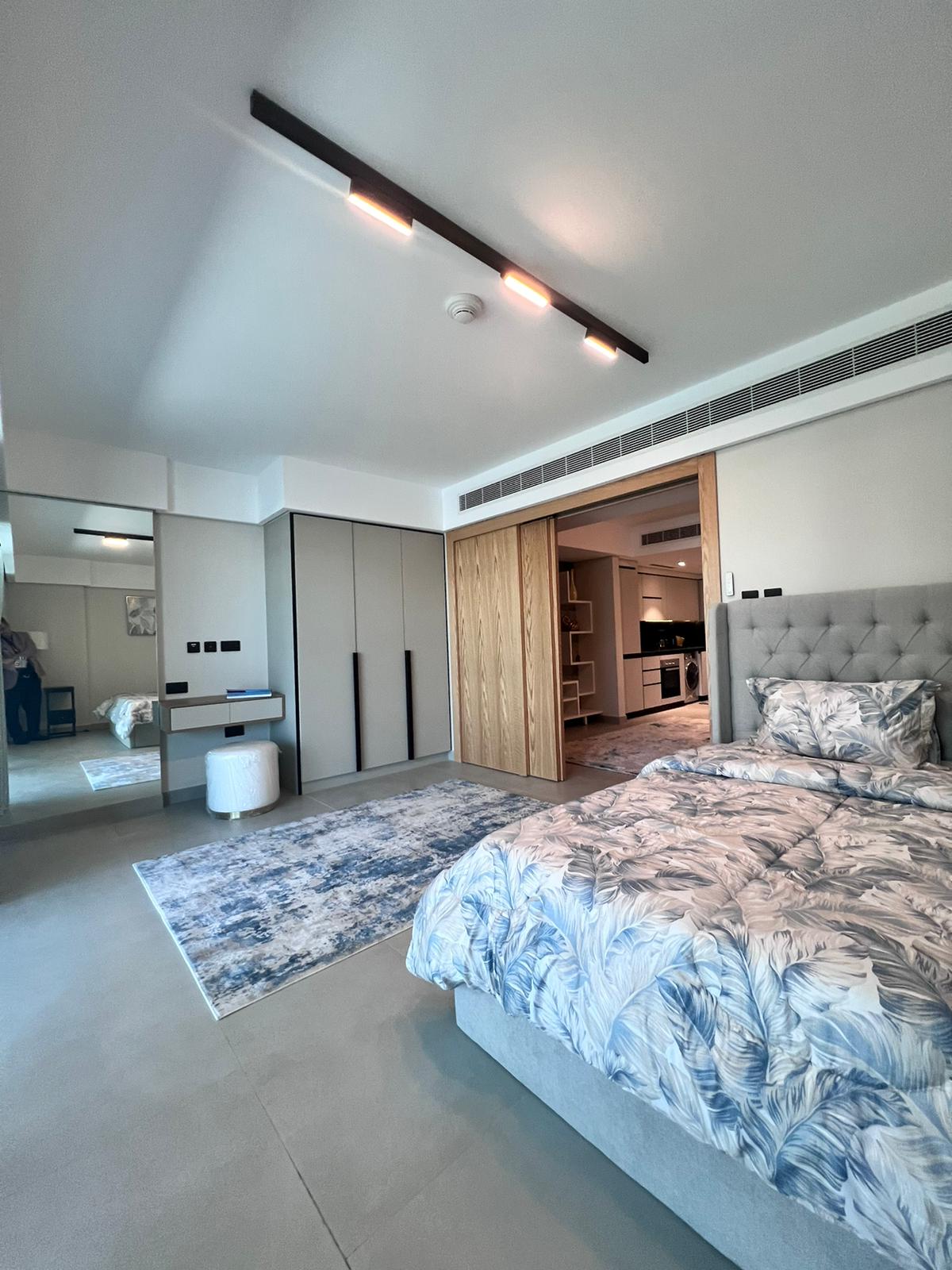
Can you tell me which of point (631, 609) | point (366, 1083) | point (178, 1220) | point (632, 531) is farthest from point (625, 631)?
point (178, 1220)

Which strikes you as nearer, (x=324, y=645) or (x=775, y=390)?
(x=775, y=390)

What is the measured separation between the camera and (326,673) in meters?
4.51

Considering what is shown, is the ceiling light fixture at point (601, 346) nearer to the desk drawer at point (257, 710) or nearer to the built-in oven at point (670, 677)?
the desk drawer at point (257, 710)

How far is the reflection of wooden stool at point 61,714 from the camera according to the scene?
376cm

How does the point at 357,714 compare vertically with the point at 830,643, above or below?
below

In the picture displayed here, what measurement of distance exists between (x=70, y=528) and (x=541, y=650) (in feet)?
12.8

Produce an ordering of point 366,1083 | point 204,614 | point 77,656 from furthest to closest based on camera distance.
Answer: point 204,614 → point 77,656 → point 366,1083

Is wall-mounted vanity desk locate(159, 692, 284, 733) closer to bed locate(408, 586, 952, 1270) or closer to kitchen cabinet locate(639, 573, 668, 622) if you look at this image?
bed locate(408, 586, 952, 1270)

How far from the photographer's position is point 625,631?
7.30m

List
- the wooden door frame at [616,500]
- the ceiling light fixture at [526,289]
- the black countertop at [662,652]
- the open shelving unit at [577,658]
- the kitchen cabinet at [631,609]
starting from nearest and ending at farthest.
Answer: the ceiling light fixture at [526,289], the wooden door frame at [616,500], the open shelving unit at [577,658], the kitchen cabinet at [631,609], the black countertop at [662,652]

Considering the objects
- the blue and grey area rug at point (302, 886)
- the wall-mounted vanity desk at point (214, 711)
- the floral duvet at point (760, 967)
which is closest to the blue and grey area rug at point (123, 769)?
the wall-mounted vanity desk at point (214, 711)

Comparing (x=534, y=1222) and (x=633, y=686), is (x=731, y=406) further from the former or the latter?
(x=633, y=686)

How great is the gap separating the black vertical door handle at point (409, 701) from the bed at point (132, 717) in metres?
2.14

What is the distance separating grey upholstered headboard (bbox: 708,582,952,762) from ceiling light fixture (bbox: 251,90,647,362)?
204 centimetres
